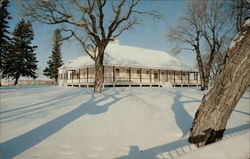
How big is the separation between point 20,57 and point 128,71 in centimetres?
2308

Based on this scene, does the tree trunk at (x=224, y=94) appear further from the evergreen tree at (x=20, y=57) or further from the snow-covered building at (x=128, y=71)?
the evergreen tree at (x=20, y=57)

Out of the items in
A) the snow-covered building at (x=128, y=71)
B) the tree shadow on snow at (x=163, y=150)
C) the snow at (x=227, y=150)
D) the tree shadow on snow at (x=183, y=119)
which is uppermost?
the snow-covered building at (x=128, y=71)

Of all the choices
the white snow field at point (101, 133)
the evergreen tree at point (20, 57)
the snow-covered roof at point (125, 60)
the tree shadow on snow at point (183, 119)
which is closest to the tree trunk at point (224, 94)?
the white snow field at point (101, 133)

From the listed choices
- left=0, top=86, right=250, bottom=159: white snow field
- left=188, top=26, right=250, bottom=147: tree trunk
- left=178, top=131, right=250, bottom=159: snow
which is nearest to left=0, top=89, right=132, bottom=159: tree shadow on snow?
left=0, top=86, right=250, bottom=159: white snow field

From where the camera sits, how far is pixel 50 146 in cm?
331

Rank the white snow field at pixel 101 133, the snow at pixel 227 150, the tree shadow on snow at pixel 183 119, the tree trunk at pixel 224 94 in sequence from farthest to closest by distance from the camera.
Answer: the tree shadow on snow at pixel 183 119, the white snow field at pixel 101 133, the tree trunk at pixel 224 94, the snow at pixel 227 150

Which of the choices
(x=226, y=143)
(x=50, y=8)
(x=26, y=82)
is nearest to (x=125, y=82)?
(x=50, y=8)

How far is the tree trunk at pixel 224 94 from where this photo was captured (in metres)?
2.93

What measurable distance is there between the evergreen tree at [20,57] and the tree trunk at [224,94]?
1337 inches

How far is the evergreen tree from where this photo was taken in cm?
2822

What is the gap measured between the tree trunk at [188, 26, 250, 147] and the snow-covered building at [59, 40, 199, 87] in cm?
1664

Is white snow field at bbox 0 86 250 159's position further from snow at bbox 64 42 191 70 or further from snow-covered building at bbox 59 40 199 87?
snow at bbox 64 42 191 70

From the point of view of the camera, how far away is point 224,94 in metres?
3.11

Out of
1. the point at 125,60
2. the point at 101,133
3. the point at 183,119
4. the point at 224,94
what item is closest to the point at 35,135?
the point at 101,133
